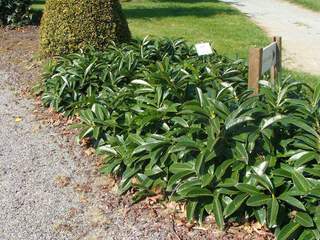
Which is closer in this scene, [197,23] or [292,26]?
[292,26]

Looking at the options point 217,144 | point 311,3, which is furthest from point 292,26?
point 217,144

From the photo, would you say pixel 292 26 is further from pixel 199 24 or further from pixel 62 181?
pixel 62 181

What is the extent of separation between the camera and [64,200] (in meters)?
4.55

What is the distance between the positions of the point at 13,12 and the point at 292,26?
7.15 meters

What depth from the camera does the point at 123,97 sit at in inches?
215

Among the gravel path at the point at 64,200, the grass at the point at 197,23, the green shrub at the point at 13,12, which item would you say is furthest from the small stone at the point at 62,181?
the green shrub at the point at 13,12

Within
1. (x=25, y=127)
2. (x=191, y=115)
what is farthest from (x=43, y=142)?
(x=191, y=115)

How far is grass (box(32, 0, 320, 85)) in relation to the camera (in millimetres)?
11453

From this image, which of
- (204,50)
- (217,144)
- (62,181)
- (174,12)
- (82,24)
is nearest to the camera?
(217,144)

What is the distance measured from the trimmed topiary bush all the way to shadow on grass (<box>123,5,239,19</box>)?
8054mm

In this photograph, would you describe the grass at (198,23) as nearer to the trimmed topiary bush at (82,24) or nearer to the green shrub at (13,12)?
the trimmed topiary bush at (82,24)

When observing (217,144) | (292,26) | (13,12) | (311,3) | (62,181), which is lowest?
(311,3)

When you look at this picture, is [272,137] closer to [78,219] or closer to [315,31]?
[78,219]

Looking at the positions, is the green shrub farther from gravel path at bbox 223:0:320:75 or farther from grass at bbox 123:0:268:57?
gravel path at bbox 223:0:320:75
